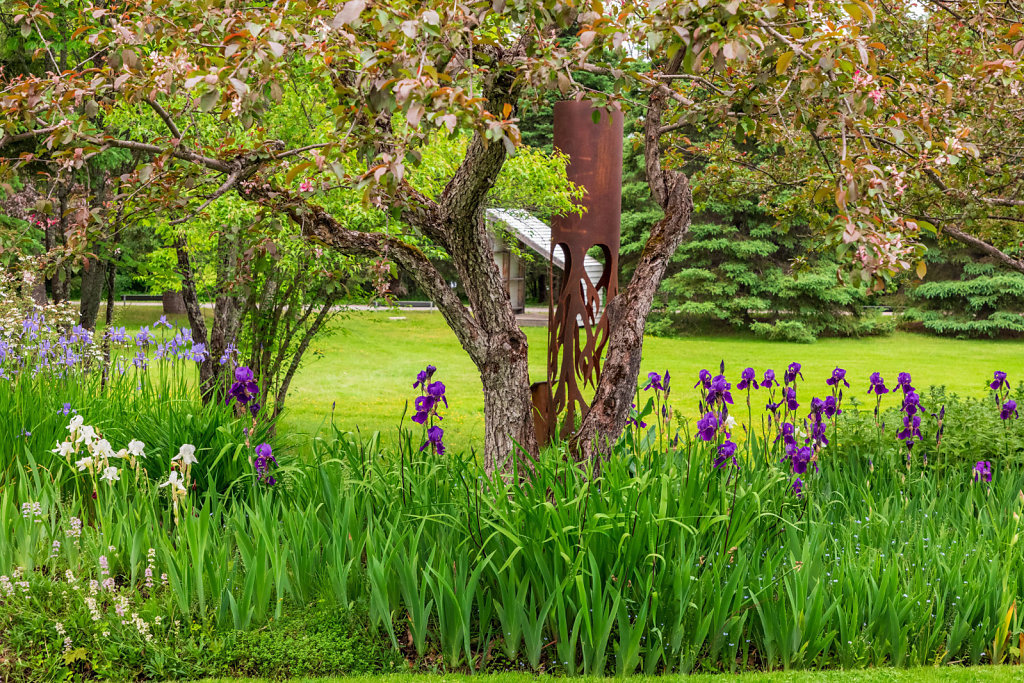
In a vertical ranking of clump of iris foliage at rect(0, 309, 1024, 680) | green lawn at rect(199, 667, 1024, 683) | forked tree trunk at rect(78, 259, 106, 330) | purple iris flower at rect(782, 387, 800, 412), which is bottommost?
green lawn at rect(199, 667, 1024, 683)

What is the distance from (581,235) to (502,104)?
1.55 metres

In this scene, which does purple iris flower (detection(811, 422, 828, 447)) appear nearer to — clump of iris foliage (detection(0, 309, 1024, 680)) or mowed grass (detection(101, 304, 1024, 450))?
clump of iris foliage (detection(0, 309, 1024, 680))

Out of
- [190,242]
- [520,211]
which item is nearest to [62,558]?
[190,242]

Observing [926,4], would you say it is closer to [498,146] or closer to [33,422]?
[498,146]

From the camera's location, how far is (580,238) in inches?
215

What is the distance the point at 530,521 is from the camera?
10.8ft

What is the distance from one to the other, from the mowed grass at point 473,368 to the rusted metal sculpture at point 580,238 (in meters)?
2.99

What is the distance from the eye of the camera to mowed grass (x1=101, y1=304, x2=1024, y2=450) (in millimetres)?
10789

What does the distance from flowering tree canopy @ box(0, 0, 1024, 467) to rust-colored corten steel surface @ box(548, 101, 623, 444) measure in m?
0.41

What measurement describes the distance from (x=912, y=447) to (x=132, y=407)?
5082mm

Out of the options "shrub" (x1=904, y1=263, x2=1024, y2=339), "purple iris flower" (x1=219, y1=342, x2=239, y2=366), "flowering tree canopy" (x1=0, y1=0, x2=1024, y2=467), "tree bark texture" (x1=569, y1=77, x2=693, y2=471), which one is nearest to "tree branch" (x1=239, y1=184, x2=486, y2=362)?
"flowering tree canopy" (x1=0, y1=0, x2=1024, y2=467)

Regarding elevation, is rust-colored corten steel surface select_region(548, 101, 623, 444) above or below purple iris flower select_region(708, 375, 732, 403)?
above

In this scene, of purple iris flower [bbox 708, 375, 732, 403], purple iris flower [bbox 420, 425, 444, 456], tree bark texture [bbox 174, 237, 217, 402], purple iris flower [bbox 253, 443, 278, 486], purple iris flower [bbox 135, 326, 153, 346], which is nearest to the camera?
purple iris flower [bbox 253, 443, 278, 486]

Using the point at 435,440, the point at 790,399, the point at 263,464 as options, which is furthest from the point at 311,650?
the point at 790,399
